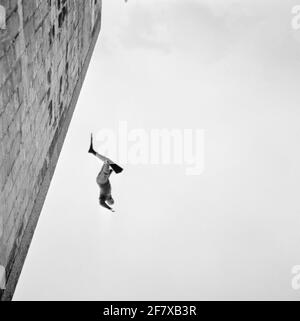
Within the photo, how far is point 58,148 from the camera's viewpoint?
40094 millimetres

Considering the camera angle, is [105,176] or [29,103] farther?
[29,103]

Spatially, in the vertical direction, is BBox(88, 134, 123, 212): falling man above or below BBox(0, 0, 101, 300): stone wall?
below

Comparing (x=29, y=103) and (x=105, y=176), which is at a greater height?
(x=29, y=103)

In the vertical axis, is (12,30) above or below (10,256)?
above

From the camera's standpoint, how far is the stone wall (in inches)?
842

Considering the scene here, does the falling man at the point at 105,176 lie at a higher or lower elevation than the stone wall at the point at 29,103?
lower

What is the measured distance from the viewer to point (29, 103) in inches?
1022

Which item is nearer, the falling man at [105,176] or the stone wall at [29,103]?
the stone wall at [29,103]

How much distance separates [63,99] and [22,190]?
12694mm

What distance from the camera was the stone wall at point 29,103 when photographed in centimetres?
2139

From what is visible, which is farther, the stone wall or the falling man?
the falling man
